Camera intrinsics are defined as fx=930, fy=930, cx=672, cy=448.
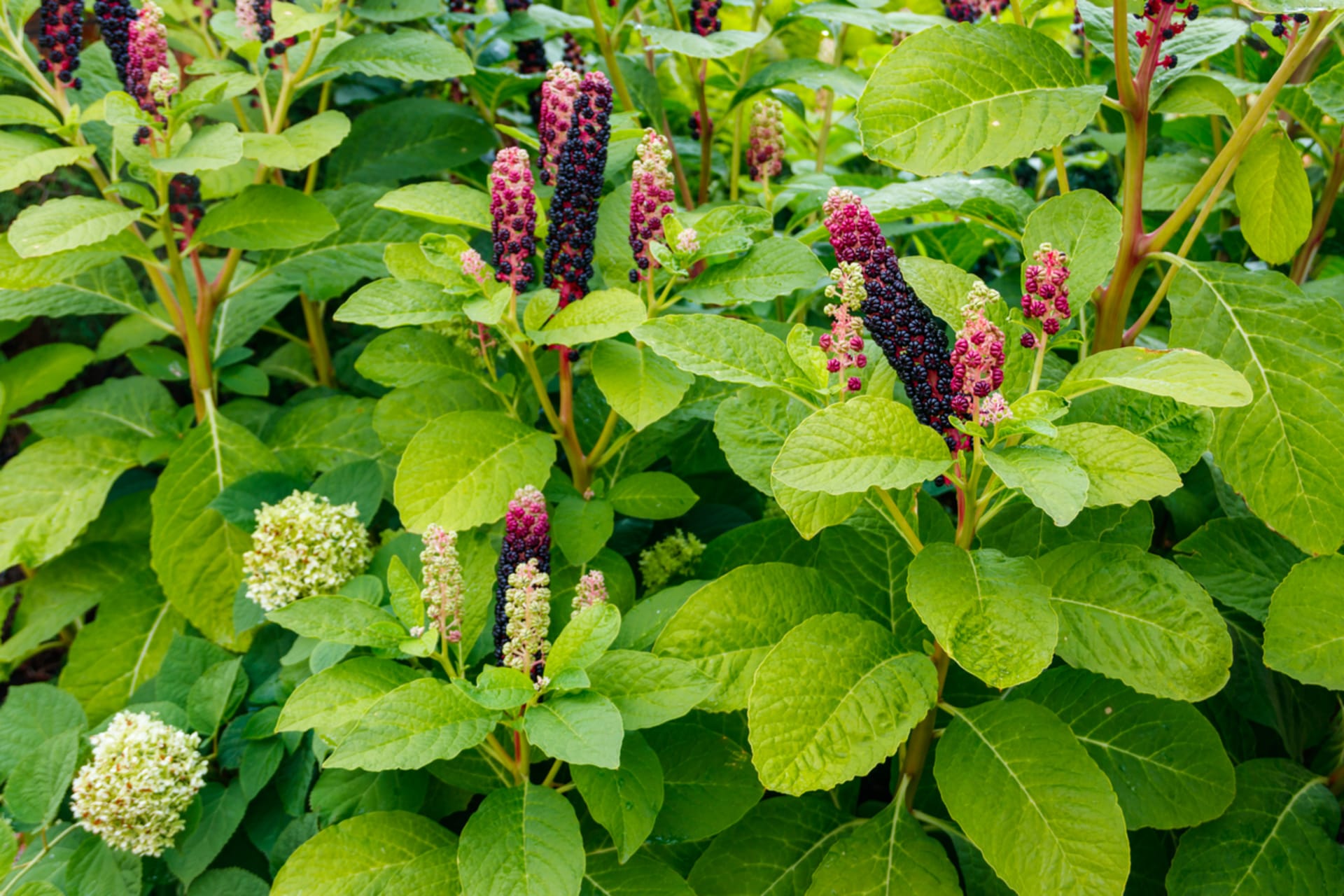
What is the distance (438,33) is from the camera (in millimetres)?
2688

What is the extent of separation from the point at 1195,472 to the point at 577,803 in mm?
Result: 1428

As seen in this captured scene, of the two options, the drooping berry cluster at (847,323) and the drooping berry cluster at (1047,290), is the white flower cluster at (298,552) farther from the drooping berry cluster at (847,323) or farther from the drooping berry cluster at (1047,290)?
the drooping berry cluster at (1047,290)

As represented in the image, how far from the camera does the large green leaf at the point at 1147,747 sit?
1.35m

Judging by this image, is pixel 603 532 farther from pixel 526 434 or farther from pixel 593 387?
pixel 593 387

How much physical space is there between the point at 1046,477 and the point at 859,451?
0.21 metres

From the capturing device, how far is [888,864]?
1.39m

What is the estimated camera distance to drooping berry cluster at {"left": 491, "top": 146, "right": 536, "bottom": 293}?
1.51 m

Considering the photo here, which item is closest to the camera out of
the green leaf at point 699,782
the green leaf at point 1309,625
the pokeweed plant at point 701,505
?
the pokeweed plant at point 701,505

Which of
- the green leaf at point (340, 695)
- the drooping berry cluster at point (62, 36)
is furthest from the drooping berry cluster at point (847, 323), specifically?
the drooping berry cluster at point (62, 36)

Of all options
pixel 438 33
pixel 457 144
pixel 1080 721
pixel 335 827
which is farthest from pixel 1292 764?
pixel 438 33

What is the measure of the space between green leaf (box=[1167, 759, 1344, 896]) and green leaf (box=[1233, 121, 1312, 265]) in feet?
2.94

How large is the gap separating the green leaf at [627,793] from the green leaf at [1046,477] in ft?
2.19

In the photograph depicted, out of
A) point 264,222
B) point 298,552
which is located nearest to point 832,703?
point 298,552

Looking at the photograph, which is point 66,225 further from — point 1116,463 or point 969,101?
point 1116,463
